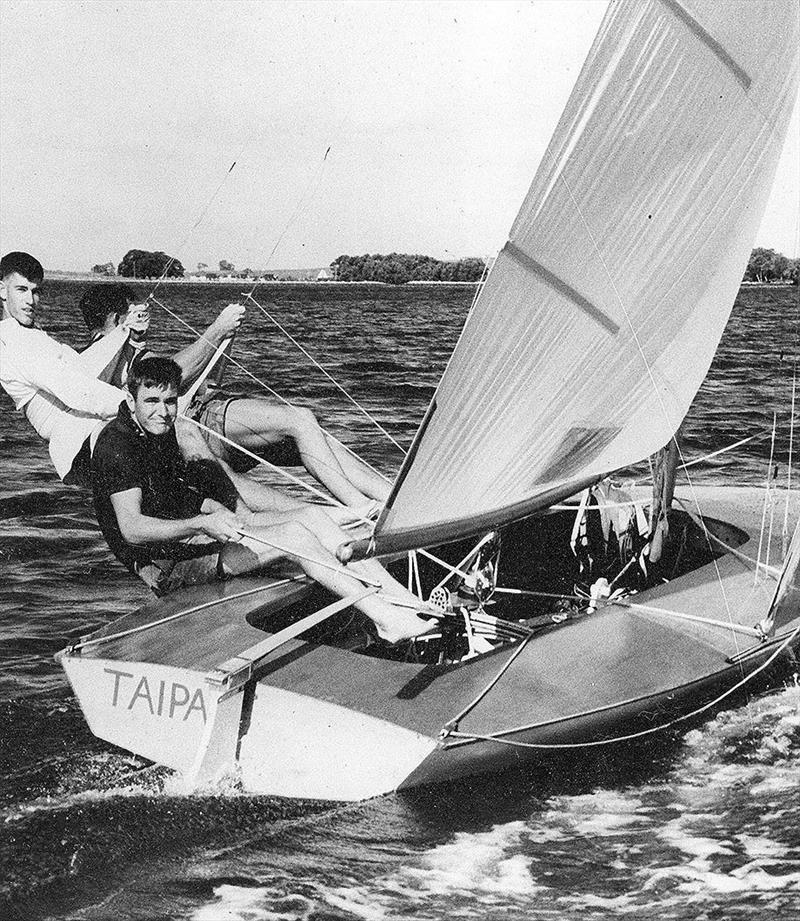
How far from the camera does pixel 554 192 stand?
4.88 metres

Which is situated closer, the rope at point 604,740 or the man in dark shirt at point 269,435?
the rope at point 604,740

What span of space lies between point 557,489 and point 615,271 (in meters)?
1.04

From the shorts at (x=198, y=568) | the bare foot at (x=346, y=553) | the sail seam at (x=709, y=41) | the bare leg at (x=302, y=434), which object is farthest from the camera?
the bare leg at (x=302, y=434)

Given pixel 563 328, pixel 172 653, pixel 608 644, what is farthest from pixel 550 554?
pixel 172 653

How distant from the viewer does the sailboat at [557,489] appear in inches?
184

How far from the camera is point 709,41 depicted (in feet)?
17.0

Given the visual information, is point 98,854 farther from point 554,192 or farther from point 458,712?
point 554,192

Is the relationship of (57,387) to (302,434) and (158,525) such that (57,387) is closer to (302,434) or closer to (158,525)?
(158,525)

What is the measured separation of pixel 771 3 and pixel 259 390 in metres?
15.5

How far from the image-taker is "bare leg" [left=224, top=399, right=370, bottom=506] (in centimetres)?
634

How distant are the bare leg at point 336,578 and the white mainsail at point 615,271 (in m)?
0.71

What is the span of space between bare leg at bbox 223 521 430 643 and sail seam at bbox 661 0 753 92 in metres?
2.88

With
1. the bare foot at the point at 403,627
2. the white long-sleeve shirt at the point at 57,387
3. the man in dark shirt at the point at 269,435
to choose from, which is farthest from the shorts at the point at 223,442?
the bare foot at the point at 403,627

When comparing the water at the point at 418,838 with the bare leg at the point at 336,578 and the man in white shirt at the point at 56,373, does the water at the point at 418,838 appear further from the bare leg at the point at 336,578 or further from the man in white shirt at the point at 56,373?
the man in white shirt at the point at 56,373
